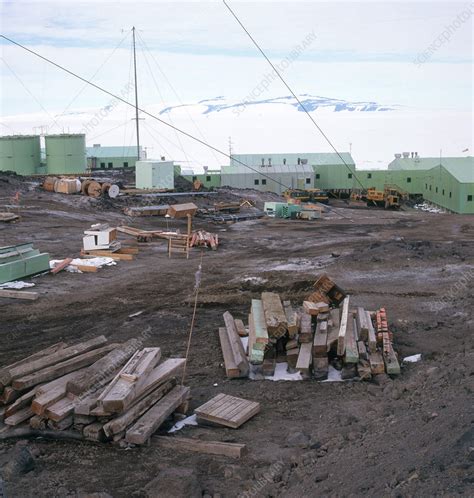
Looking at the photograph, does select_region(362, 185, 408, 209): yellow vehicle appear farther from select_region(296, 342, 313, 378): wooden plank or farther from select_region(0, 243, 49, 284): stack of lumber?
select_region(296, 342, 313, 378): wooden plank

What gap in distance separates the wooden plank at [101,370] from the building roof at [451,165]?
41.7 m

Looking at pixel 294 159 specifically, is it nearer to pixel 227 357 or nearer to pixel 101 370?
pixel 227 357

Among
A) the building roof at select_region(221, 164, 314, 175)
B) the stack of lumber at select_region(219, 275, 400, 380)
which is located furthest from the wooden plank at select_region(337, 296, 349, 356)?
the building roof at select_region(221, 164, 314, 175)

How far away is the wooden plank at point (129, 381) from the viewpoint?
813 centimetres

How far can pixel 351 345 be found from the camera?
1125 cm

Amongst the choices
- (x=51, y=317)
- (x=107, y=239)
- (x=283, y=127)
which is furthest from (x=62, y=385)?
(x=283, y=127)

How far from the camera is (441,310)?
49.8 feet

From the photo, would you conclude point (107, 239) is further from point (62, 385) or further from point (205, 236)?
point (62, 385)

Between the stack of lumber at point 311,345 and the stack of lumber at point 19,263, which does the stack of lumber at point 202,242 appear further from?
the stack of lumber at point 311,345

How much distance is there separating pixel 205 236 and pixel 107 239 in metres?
4.74

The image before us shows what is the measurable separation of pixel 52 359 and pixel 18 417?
1.30m

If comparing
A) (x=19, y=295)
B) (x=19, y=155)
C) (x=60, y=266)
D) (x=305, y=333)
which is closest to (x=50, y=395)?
(x=305, y=333)

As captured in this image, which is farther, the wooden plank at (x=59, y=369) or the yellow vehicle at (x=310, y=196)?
the yellow vehicle at (x=310, y=196)

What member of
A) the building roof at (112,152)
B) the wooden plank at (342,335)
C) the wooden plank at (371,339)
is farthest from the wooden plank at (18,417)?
the building roof at (112,152)
